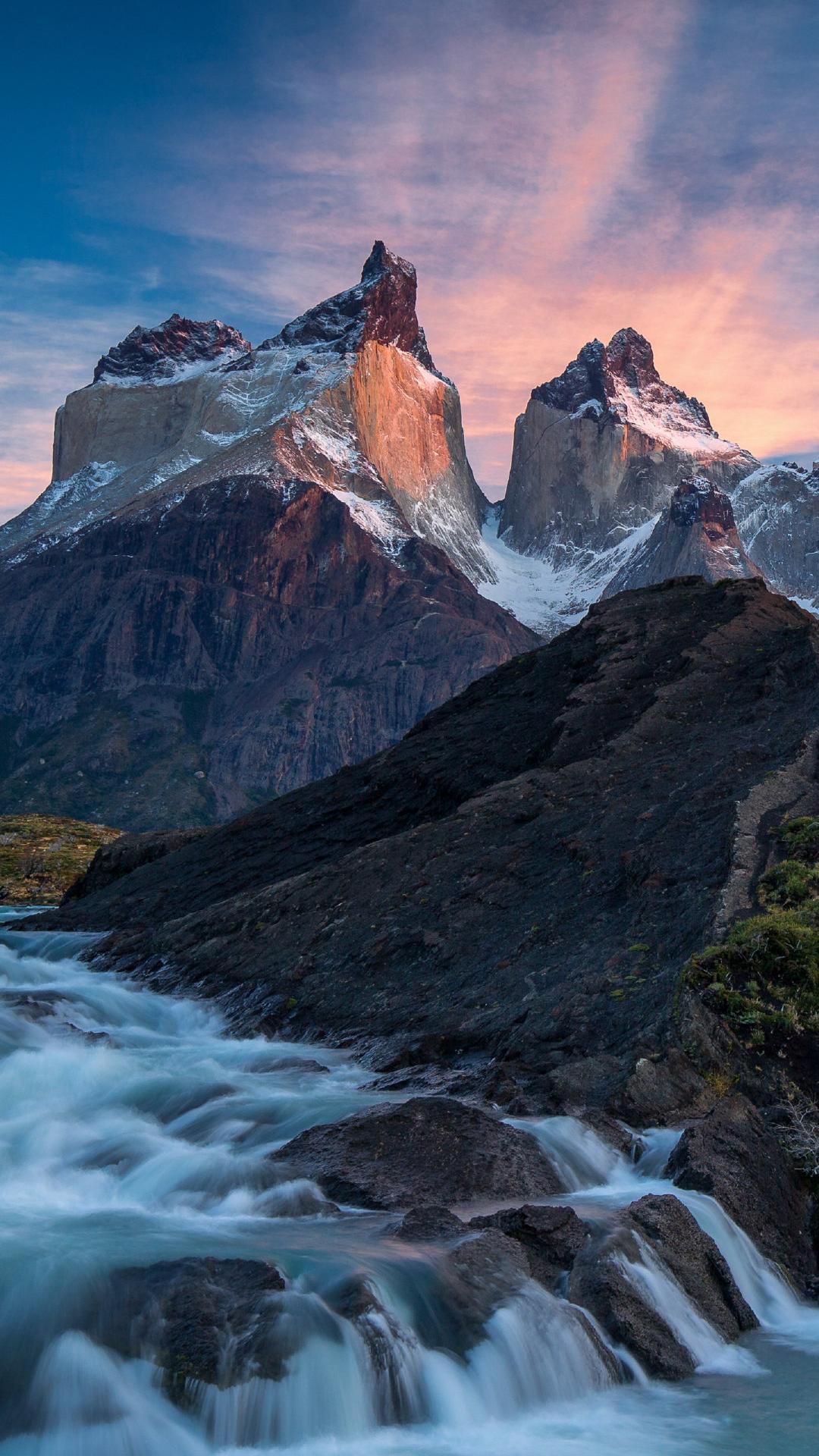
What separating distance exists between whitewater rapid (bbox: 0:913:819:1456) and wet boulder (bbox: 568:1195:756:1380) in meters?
0.10

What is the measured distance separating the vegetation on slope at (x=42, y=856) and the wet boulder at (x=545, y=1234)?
53.9 metres

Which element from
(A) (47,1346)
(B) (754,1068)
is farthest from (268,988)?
(A) (47,1346)

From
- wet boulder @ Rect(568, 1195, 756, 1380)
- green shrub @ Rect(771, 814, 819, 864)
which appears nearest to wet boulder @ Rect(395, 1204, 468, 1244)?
wet boulder @ Rect(568, 1195, 756, 1380)

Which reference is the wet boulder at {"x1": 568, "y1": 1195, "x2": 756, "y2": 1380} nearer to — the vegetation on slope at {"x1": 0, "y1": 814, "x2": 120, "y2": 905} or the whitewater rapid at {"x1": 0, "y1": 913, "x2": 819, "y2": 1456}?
the whitewater rapid at {"x1": 0, "y1": 913, "x2": 819, "y2": 1456}

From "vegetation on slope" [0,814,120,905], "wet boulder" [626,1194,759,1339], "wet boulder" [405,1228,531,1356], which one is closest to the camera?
"wet boulder" [405,1228,531,1356]

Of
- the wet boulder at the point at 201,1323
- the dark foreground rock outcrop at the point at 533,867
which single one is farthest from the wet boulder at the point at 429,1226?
the dark foreground rock outcrop at the point at 533,867

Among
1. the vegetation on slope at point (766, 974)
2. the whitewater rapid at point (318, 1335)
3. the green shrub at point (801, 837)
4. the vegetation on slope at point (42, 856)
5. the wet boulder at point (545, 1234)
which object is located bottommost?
the whitewater rapid at point (318, 1335)

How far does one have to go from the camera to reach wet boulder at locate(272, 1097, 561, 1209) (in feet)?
47.0

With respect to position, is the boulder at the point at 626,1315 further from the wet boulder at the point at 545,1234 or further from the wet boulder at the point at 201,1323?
the wet boulder at the point at 201,1323

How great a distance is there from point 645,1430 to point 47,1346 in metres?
5.39

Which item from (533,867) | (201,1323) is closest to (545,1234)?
(201,1323)

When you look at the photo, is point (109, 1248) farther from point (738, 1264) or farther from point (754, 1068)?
point (754, 1068)

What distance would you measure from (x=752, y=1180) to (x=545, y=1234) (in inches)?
140

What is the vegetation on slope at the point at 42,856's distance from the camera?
2938 inches
